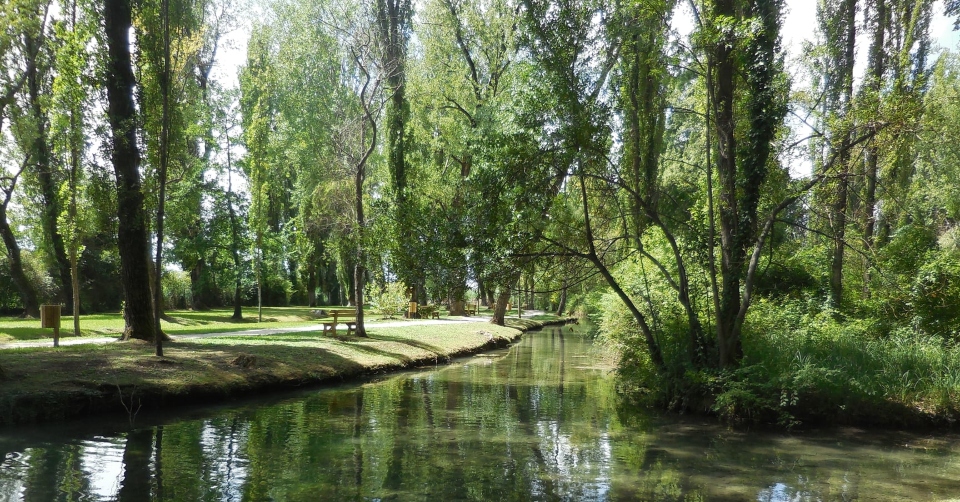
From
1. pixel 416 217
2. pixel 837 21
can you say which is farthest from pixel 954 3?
pixel 416 217

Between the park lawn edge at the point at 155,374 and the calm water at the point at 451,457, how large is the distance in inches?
24.3

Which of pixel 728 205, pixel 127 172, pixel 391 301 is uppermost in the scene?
pixel 127 172

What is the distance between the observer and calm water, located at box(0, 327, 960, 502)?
6957 millimetres

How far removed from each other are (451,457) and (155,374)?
22.0 feet

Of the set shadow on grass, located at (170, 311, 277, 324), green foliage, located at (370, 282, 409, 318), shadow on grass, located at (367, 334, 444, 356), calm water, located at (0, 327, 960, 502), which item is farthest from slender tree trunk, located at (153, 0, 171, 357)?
green foliage, located at (370, 282, 409, 318)

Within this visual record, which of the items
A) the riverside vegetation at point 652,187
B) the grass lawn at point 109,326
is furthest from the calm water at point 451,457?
the grass lawn at point 109,326

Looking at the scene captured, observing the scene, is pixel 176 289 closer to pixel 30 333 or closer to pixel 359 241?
pixel 30 333

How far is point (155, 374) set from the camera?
37.8 feet

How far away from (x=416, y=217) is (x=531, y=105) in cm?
338

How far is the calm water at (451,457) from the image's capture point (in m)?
6.96

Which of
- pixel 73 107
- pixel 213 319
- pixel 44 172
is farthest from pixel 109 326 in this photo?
pixel 73 107

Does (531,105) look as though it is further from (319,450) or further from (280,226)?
(280,226)

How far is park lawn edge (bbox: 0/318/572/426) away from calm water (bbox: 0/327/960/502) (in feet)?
2.03

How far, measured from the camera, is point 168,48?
482 inches
